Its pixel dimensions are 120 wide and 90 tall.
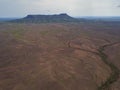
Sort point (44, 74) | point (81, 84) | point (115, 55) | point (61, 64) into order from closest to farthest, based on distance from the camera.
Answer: point (81, 84)
point (44, 74)
point (61, 64)
point (115, 55)

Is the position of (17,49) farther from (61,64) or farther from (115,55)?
(115,55)

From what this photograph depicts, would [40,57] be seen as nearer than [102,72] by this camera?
No

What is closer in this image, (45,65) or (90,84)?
(90,84)

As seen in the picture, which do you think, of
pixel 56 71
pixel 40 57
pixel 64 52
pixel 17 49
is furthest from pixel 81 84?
pixel 17 49

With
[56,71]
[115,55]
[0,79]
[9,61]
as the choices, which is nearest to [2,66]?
[9,61]

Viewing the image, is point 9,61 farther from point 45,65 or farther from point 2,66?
point 45,65

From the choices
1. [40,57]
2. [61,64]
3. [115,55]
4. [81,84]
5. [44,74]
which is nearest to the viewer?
[81,84]

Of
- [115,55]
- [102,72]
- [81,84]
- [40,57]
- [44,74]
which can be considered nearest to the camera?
[81,84]

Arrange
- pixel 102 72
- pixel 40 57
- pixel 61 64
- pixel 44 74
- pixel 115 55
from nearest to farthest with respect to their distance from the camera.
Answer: pixel 44 74 < pixel 102 72 < pixel 61 64 < pixel 40 57 < pixel 115 55
